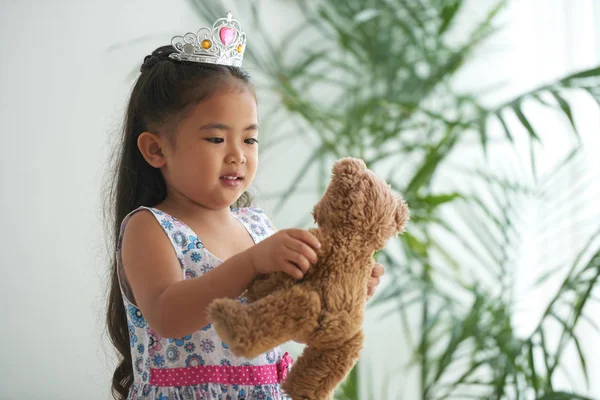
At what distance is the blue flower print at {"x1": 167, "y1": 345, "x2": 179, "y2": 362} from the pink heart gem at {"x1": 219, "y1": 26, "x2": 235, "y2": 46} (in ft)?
1.36

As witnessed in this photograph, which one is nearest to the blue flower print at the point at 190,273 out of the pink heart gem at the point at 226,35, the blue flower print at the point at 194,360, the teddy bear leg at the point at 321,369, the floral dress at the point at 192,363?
the floral dress at the point at 192,363

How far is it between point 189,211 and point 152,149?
10 centimetres

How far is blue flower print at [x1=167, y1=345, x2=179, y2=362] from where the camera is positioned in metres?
0.92

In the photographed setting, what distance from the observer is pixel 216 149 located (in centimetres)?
88

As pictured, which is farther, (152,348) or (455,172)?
(455,172)

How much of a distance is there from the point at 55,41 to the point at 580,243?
5.08 feet

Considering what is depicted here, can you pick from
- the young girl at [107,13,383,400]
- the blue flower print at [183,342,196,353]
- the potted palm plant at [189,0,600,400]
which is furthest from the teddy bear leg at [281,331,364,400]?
the potted palm plant at [189,0,600,400]

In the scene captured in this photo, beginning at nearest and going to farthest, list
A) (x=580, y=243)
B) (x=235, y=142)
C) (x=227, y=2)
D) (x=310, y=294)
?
(x=310, y=294)
(x=235, y=142)
(x=227, y=2)
(x=580, y=243)

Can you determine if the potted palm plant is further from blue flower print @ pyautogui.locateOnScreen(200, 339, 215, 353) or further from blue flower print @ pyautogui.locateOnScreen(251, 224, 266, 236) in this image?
blue flower print @ pyautogui.locateOnScreen(200, 339, 215, 353)

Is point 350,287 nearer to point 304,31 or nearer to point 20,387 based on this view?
point 20,387

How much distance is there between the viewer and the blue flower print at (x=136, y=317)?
953 mm

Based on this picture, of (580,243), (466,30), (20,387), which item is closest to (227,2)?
(466,30)

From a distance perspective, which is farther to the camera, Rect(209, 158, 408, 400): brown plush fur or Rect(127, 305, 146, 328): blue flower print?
Rect(127, 305, 146, 328): blue flower print

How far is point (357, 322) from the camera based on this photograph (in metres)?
0.69
